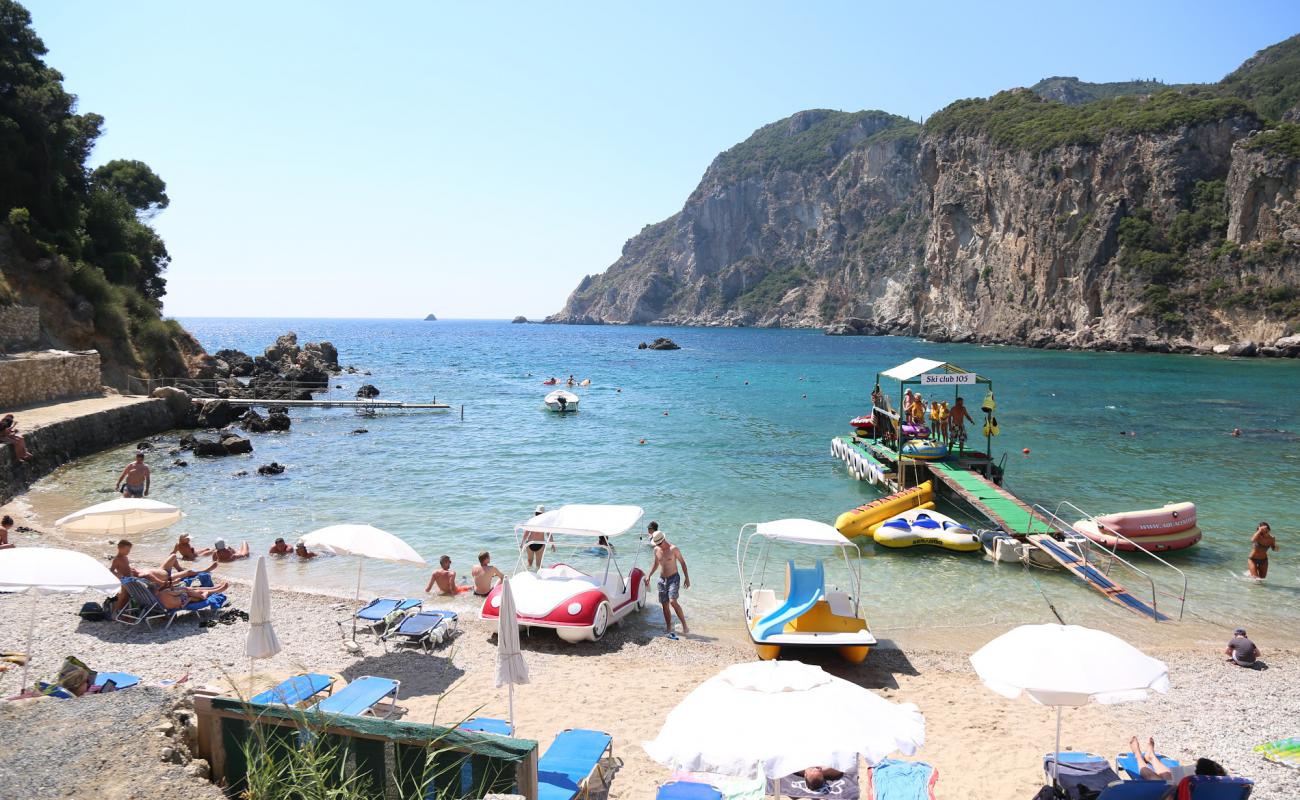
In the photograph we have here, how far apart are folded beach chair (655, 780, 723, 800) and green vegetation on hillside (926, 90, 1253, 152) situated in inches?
4118

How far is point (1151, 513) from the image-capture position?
1625cm

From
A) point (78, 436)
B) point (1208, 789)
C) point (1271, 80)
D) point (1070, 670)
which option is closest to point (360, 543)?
point (1070, 670)

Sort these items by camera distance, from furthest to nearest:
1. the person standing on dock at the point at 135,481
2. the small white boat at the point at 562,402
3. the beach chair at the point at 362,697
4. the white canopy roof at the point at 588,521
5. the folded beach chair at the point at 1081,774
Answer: the small white boat at the point at 562,402
the person standing on dock at the point at 135,481
the white canopy roof at the point at 588,521
the beach chair at the point at 362,697
the folded beach chair at the point at 1081,774

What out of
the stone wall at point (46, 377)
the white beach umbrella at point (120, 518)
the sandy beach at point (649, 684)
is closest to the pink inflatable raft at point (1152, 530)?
the sandy beach at point (649, 684)

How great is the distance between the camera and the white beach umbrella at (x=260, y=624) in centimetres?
866

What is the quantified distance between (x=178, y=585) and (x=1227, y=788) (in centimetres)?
1295

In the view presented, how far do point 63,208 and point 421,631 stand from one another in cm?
3750

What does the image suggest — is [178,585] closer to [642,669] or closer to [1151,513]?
[642,669]

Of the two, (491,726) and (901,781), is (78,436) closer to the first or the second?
(491,726)

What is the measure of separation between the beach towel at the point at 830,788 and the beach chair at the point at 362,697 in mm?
4051

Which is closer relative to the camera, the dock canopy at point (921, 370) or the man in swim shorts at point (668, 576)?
the man in swim shorts at point (668, 576)

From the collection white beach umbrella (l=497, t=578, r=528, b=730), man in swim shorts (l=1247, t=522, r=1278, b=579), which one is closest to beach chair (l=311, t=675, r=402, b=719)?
white beach umbrella (l=497, t=578, r=528, b=730)

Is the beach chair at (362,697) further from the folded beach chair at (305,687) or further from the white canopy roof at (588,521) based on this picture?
the white canopy roof at (588,521)

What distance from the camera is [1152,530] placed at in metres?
16.2
